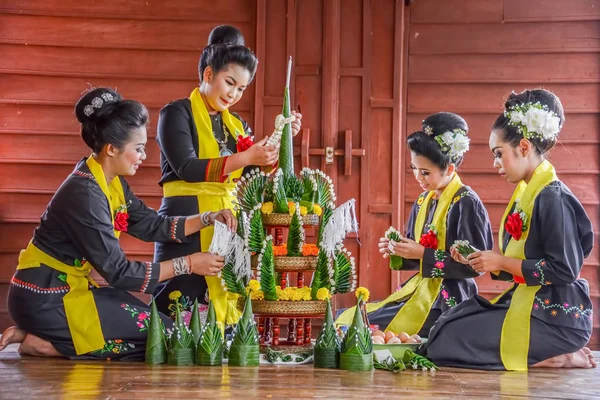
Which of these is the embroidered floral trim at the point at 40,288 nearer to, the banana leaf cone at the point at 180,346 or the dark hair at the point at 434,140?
the banana leaf cone at the point at 180,346

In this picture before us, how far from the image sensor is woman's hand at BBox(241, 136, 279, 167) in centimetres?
366

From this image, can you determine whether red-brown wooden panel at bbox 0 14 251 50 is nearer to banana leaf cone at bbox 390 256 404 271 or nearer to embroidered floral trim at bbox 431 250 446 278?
banana leaf cone at bbox 390 256 404 271

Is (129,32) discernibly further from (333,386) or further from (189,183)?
(333,386)

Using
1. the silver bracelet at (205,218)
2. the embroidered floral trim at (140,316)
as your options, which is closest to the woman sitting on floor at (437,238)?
the silver bracelet at (205,218)

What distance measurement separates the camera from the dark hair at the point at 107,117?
3.63 metres

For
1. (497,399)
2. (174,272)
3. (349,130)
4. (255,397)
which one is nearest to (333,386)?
(255,397)

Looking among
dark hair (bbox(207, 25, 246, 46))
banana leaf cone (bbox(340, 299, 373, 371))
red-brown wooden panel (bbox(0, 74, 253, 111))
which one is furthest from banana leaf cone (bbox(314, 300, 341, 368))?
red-brown wooden panel (bbox(0, 74, 253, 111))

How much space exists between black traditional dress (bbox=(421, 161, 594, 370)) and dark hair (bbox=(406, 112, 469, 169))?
723 mm

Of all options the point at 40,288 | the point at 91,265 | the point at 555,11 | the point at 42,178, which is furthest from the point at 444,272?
the point at 42,178

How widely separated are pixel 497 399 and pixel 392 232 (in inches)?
56.7

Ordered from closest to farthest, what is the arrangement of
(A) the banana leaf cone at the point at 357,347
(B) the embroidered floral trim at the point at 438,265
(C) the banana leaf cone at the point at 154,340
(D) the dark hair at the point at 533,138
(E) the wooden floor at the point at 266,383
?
1. (E) the wooden floor at the point at 266,383
2. (A) the banana leaf cone at the point at 357,347
3. (C) the banana leaf cone at the point at 154,340
4. (D) the dark hair at the point at 533,138
5. (B) the embroidered floral trim at the point at 438,265

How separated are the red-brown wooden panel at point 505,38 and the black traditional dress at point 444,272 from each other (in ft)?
5.67

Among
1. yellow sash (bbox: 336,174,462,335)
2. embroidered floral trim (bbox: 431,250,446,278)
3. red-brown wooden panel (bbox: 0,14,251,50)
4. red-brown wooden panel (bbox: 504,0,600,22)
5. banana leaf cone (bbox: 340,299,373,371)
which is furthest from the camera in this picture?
red-brown wooden panel (bbox: 0,14,251,50)

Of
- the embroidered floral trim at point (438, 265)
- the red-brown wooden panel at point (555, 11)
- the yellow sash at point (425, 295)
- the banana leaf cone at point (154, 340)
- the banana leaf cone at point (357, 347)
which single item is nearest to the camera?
the banana leaf cone at point (357, 347)
